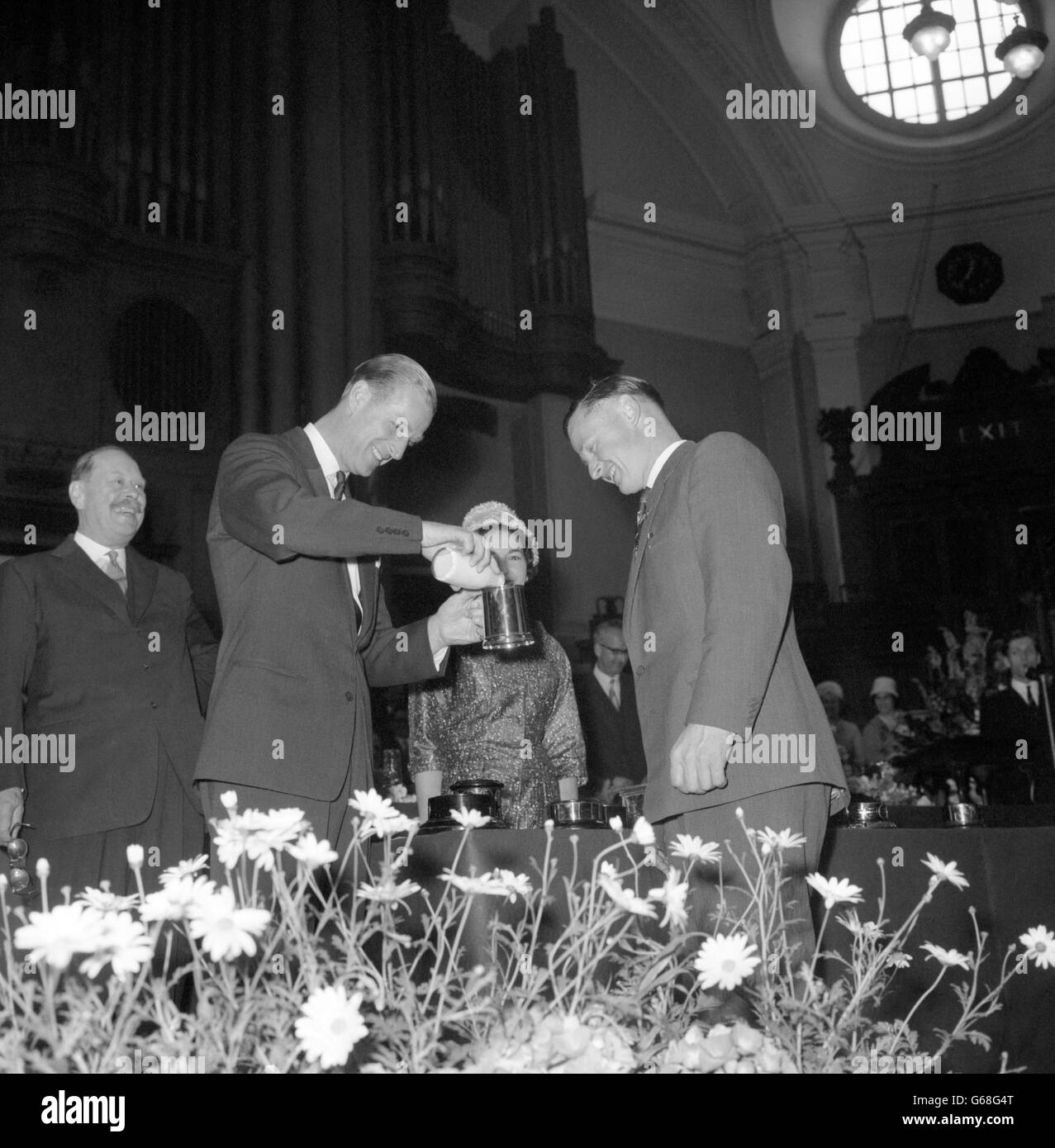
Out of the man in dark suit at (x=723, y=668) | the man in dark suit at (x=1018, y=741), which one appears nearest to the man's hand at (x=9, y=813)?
the man in dark suit at (x=723, y=668)

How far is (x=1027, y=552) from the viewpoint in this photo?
367 inches

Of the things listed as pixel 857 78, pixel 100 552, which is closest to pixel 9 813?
pixel 100 552

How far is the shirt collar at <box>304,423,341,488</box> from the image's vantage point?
2.28m

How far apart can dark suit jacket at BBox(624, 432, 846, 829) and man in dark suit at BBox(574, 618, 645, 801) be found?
3.07 meters

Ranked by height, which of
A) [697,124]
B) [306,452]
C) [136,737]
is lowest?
[136,737]

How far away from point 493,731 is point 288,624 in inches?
57.7

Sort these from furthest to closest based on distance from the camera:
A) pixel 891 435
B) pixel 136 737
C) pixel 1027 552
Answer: pixel 891 435 < pixel 1027 552 < pixel 136 737

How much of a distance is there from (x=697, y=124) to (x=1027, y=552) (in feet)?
13.9

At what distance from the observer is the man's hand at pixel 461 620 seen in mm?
2324

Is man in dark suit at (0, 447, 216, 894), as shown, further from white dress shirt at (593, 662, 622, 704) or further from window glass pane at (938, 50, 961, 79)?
window glass pane at (938, 50, 961, 79)

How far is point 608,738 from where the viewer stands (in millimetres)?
5262

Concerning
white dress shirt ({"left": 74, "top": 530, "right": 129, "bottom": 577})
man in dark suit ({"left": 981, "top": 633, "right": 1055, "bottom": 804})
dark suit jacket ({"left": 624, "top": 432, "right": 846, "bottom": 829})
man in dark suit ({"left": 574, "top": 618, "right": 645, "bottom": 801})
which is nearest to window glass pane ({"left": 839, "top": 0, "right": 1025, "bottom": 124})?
man in dark suit ({"left": 981, "top": 633, "right": 1055, "bottom": 804})
